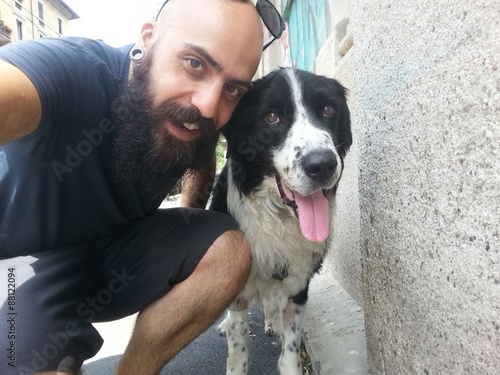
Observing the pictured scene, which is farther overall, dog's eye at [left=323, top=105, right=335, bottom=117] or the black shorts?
dog's eye at [left=323, top=105, right=335, bottom=117]

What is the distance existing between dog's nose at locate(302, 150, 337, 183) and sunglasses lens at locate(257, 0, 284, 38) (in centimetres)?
72

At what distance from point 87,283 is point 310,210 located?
1069 mm

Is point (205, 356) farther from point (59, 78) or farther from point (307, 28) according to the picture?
point (307, 28)

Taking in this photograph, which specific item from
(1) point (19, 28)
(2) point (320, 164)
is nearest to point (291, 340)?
(2) point (320, 164)

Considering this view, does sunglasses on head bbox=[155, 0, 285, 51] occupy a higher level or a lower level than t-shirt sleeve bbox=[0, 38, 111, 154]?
higher

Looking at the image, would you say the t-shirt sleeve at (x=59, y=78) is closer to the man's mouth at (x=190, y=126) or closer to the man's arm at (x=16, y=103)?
the man's arm at (x=16, y=103)

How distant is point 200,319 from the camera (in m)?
1.86

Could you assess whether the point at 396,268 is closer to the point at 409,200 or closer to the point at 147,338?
the point at 409,200

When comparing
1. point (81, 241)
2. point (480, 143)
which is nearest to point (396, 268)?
point (480, 143)

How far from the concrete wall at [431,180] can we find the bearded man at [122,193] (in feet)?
2.01

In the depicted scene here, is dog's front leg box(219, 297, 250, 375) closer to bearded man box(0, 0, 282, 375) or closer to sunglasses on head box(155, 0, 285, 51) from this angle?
bearded man box(0, 0, 282, 375)

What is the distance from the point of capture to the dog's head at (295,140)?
191 cm

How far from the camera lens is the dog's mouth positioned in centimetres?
200

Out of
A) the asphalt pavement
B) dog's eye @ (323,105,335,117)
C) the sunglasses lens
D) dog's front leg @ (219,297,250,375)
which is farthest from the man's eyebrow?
the asphalt pavement
